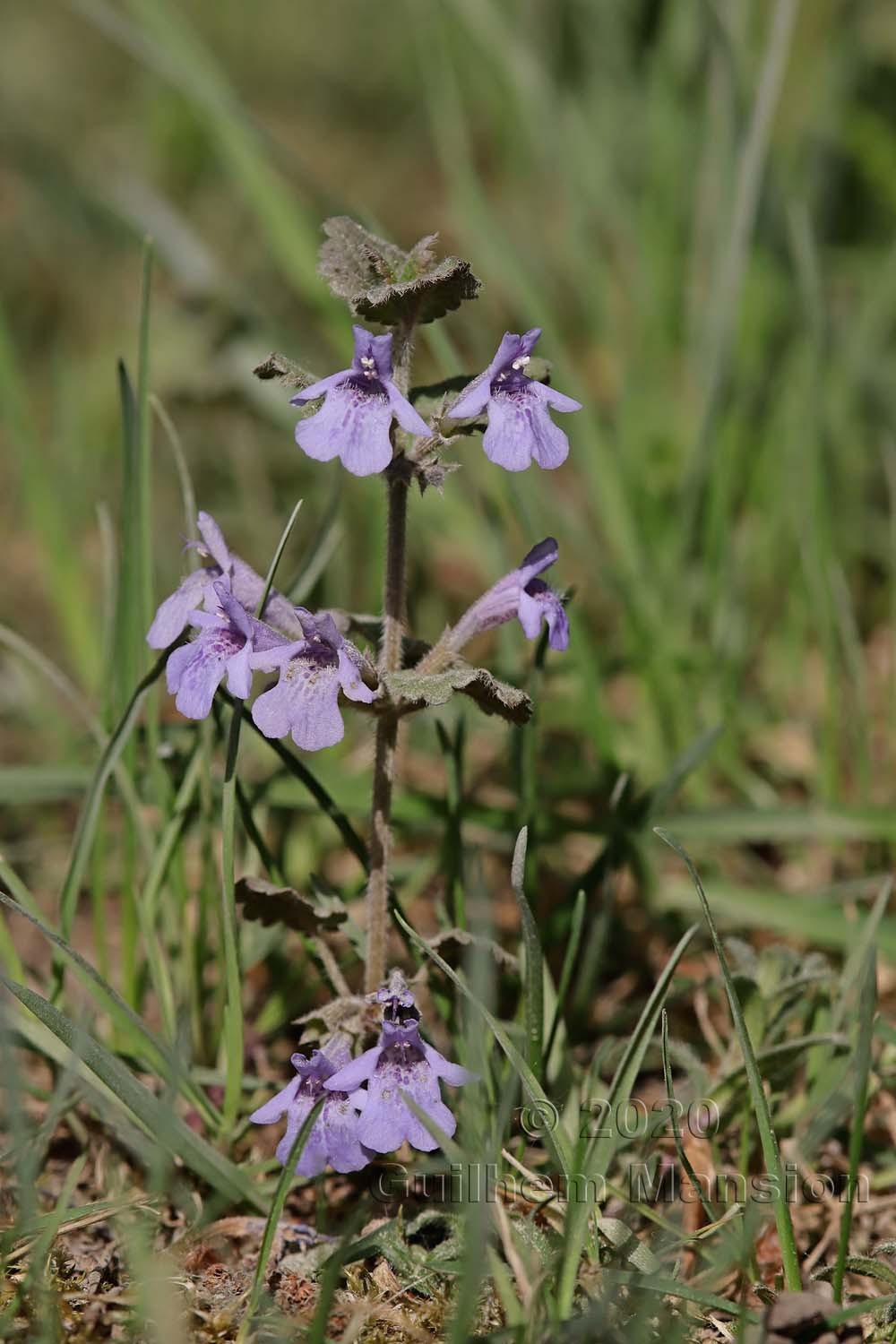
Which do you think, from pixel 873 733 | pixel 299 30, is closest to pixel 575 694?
pixel 873 733

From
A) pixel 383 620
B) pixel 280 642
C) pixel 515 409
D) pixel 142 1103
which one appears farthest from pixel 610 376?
pixel 142 1103

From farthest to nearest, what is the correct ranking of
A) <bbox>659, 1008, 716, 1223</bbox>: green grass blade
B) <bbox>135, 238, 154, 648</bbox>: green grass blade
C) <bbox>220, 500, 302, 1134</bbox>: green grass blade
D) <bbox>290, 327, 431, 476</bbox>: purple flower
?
<bbox>135, 238, 154, 648</bbox>: green grass blade → <bbox>220, 500, 302, 1134</bbox>: green grass blade → <bbox>659, 1008, 716, 1223</bbox>: green grass blade → <bbox>290, 327, 431, 476</bbox>: purple flower

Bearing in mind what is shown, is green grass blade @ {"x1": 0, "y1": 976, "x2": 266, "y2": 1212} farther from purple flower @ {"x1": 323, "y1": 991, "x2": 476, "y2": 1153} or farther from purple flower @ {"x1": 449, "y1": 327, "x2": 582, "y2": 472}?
purple flower @ {"x1": 449, "y1": 327, "x2": 582, "y2": 472}

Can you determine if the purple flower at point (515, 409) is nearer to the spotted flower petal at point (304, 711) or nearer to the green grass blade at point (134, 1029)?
the spotted flower petal at point (304, 711)

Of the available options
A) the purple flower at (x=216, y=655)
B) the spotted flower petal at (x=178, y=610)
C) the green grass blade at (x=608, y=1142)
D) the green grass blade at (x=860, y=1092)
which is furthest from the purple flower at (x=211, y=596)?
the green grass blade at (x=860, y=1092)

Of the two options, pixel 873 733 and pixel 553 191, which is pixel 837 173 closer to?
pixel 553 191

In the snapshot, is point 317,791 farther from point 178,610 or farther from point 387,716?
point 178,610

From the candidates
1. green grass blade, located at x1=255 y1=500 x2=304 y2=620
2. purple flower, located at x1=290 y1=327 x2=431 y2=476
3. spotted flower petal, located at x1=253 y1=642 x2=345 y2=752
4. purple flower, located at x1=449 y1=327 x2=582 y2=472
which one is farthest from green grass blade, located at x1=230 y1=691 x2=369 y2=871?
purple flower, located at x1=449 y1=327 x2=582 y2=472
